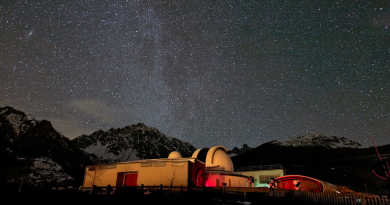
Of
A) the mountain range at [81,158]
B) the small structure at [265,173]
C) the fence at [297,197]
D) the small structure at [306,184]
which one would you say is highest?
the mountain range at [81,158]

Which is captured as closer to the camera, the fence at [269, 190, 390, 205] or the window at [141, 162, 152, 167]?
the fence at [269, 190, 390, 205]

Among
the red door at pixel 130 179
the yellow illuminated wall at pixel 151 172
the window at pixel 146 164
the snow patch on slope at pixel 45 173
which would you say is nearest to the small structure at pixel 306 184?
the yellow illuminated wall at pixel 151 172

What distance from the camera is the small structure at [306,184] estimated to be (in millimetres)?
26431

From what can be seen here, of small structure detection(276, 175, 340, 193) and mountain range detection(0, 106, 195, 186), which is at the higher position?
mountain range detection(0, 106, 195, 186)

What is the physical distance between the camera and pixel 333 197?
49.5 ft

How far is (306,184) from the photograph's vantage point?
2758 centimetres

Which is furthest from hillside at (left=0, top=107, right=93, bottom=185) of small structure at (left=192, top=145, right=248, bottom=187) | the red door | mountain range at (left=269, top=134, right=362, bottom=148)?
mountain range at (left=269, top=134, right=362, bottom=148)

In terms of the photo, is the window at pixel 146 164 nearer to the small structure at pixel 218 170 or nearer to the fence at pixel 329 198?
the small structure at pixel 218 170

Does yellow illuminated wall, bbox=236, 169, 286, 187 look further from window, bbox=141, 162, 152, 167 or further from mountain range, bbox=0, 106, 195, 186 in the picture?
mountain range, bbox=0, 106, 195, 186

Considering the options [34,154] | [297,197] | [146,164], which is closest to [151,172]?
[146,164]

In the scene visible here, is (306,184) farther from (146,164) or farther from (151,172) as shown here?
(146,164)

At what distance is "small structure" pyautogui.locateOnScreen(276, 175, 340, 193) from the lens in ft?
86.7

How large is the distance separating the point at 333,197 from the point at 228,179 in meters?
16.9

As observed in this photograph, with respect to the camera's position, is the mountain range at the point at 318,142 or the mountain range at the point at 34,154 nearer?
the mountain range at the point at 34,154
